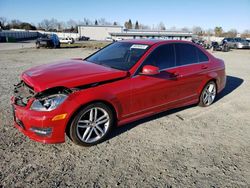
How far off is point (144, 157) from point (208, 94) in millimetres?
2926

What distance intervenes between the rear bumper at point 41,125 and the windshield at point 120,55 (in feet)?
4.71

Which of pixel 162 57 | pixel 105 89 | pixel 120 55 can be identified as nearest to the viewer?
pixel 105 89

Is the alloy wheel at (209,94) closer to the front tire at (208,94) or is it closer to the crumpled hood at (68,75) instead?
the front tire at (208,94)

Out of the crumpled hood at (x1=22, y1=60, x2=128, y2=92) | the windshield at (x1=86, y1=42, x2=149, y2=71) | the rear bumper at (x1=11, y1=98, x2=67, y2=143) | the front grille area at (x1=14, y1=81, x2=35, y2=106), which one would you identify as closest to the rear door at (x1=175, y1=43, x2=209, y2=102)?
the windshield at (x1=86, y1=42, x2=149, y2=71)

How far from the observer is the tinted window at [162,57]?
393 centimetres

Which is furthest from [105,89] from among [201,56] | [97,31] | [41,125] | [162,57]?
[97,31]

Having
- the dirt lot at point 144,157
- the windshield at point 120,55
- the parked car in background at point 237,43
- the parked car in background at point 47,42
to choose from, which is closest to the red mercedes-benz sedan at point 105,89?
the windshield at point 120,55

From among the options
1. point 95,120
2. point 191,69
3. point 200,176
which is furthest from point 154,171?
point 191,69

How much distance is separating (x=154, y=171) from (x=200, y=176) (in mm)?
588

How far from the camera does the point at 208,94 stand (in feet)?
17.4

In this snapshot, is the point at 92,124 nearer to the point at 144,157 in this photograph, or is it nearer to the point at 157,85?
the point at 144,157

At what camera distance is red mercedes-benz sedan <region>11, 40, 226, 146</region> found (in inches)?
119

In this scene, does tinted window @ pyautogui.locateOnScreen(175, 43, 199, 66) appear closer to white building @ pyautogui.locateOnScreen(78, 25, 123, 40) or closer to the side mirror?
the side mirror

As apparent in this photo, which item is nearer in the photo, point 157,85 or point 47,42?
point 157,85
